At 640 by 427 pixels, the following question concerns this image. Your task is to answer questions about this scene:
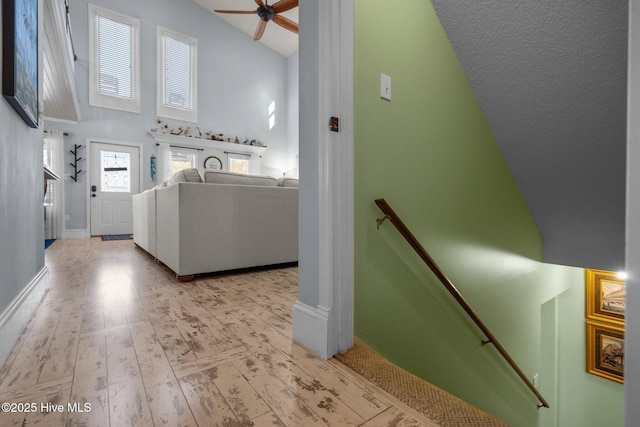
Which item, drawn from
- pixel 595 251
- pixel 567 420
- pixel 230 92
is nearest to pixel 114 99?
pixel 230 92

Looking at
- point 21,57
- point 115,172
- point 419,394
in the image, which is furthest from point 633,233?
point 115,172

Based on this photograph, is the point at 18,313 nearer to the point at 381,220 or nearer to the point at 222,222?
the point at 222,222

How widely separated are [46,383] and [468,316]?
2124 mm

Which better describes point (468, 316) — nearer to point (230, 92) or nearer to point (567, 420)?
point (567, 420)

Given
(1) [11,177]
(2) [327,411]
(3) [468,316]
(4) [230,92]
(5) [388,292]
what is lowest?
(3) [468,316]

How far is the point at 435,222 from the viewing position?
167 centimetres

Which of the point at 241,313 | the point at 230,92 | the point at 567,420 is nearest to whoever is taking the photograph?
the point at 241,313

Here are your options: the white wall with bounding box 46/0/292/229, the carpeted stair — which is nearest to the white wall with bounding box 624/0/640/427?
the carpeted stair

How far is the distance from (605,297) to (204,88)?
7786 millimetres

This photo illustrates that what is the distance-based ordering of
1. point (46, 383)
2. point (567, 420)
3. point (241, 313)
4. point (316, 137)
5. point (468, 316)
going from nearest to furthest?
1. point (46, 383)
2. point (316, 137)
3. point (241, 313)
4. point (468, 316)
5. point (567, 420)

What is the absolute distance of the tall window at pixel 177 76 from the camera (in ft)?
19.8

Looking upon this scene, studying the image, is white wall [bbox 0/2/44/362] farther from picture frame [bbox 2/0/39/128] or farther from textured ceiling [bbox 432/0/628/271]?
textured ceiling [bbox 432/0/628/271]

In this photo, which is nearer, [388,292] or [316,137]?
[316,137]

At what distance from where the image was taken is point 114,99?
5.52m
